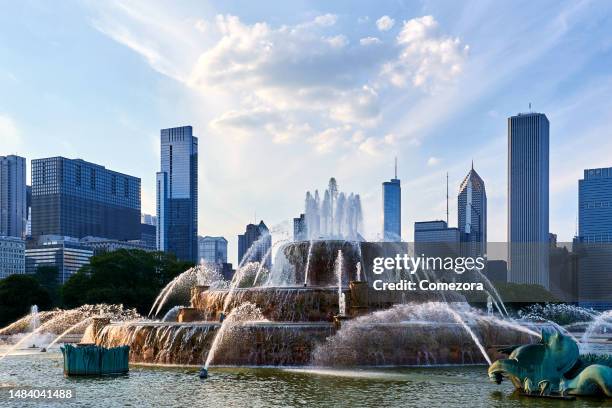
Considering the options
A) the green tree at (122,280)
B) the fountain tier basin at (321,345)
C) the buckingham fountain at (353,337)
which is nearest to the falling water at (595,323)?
the buckingham fountain at (353,337)

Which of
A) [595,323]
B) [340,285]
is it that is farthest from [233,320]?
[595,323]

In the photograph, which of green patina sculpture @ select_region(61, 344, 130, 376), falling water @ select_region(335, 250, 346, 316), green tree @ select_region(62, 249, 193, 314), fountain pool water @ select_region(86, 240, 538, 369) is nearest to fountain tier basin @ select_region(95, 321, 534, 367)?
fountain pool water @ select_region(86, 240, 538, 369)

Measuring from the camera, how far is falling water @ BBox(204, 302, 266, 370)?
29844 mm

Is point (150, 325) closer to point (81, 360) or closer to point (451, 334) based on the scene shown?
point (81, 360)

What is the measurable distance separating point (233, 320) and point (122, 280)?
164ft

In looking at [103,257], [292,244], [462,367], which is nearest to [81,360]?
[462,367]

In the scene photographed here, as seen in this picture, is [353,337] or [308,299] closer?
[353,337]

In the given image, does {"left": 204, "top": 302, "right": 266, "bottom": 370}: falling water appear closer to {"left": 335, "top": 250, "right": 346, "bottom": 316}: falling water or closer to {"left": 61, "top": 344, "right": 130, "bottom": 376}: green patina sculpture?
{"left": 335, "top": 250, "right": 346, "bottom": 316}: falling water

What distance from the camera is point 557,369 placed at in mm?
21391

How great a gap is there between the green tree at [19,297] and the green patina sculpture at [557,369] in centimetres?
6062

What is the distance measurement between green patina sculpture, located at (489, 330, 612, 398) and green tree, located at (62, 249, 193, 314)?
56.0m

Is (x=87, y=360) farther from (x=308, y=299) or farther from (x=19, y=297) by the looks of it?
(x=19, y=297)

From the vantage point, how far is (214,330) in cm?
3022

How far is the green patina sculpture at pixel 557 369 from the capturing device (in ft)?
68.8
